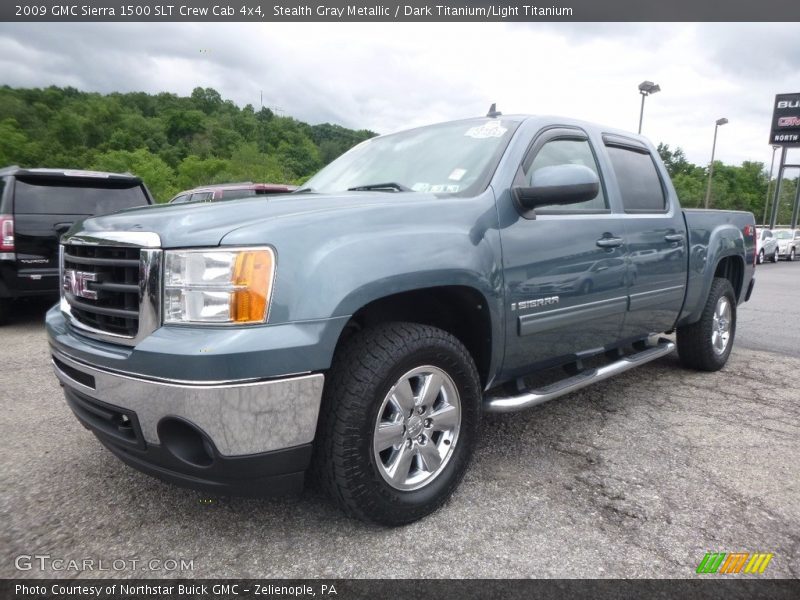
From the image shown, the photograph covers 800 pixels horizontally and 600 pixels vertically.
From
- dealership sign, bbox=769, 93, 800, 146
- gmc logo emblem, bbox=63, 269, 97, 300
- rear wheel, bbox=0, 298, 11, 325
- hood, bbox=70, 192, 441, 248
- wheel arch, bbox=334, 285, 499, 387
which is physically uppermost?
dealership sign, bbox=769, 93, 800, 146

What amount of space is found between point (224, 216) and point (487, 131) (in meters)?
1.57

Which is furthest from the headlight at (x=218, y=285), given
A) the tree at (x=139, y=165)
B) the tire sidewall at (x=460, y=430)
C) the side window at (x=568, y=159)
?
the tree at (x=139, y=165)

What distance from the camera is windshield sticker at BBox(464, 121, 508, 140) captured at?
2.88m

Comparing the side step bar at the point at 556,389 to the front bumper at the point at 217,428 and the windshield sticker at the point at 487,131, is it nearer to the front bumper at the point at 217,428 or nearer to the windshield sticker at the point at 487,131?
the front bumper at the point at 217,428

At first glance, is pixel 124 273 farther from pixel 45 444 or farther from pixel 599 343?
pixel 599 343

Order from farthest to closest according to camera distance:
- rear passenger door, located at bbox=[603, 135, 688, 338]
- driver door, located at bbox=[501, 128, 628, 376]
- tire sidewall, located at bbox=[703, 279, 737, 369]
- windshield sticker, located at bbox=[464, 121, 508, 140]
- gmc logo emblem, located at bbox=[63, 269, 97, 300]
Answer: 1. tire sidewall, located at bbox=[703, 279, 737, 369]
2. rear passenger door, located at bbox=[603, 135, 688, 338]
3. windshield sticker, located at bbox=[464, 121, 508, 140]
4. driver door, located at bbox=[501, 128, 628, 376]
5. gmc logo emblem, located at bbox=[63, 269, 97, 300]

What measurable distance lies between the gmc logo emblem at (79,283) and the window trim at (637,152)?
2.90 metres

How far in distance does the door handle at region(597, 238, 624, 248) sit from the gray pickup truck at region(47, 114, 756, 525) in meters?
0.01

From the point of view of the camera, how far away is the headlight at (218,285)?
1790mm

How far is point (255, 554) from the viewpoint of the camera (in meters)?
2.02

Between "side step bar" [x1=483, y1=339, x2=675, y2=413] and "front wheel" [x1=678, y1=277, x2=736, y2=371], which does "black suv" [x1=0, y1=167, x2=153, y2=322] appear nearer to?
"side step bar" [x1=483, y1=339, x2=675, y2=413]

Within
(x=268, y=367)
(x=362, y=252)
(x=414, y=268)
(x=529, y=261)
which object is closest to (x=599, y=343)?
(x=529, y=261)

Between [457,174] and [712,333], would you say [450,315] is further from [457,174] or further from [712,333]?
[712,333]

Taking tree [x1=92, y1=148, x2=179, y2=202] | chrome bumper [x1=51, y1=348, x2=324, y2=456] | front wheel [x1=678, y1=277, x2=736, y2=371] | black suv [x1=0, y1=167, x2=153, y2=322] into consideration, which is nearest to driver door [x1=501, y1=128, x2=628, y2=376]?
chrome bumper [x1=51, y1=348, x2=324, y2=456]
